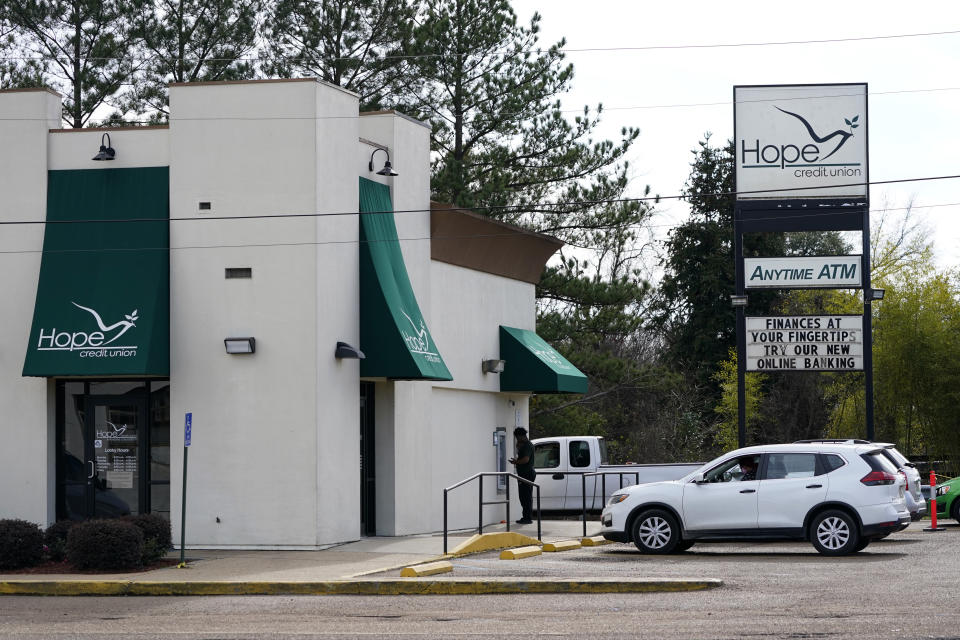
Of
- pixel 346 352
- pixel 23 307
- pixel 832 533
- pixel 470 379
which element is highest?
pixel 23 307

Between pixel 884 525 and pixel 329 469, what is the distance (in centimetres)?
835

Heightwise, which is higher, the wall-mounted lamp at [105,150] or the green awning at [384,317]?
the wall-mounted lamp at [105,150]

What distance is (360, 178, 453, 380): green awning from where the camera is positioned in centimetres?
2145

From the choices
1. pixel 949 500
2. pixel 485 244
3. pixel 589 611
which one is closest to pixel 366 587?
pixel 589 611

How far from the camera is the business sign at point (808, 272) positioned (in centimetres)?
2892

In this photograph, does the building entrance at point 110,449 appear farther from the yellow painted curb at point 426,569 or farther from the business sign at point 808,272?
the business sign at point 808,272

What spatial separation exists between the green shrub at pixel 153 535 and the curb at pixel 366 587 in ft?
6.12

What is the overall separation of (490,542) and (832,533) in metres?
5.12

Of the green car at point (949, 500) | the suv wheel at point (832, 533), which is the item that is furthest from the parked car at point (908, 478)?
the green car at point (949, 500)

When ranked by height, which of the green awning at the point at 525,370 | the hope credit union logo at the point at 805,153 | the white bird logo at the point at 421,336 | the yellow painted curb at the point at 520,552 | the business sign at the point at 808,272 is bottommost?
the yellow painted curb at the point at 520,552

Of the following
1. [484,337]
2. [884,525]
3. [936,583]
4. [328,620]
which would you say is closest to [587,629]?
[328,620]

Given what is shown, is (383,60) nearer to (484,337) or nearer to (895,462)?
(484,337)

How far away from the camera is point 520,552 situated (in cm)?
1955

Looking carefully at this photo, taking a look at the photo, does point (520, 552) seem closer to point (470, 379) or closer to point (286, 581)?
point (286, 581)
